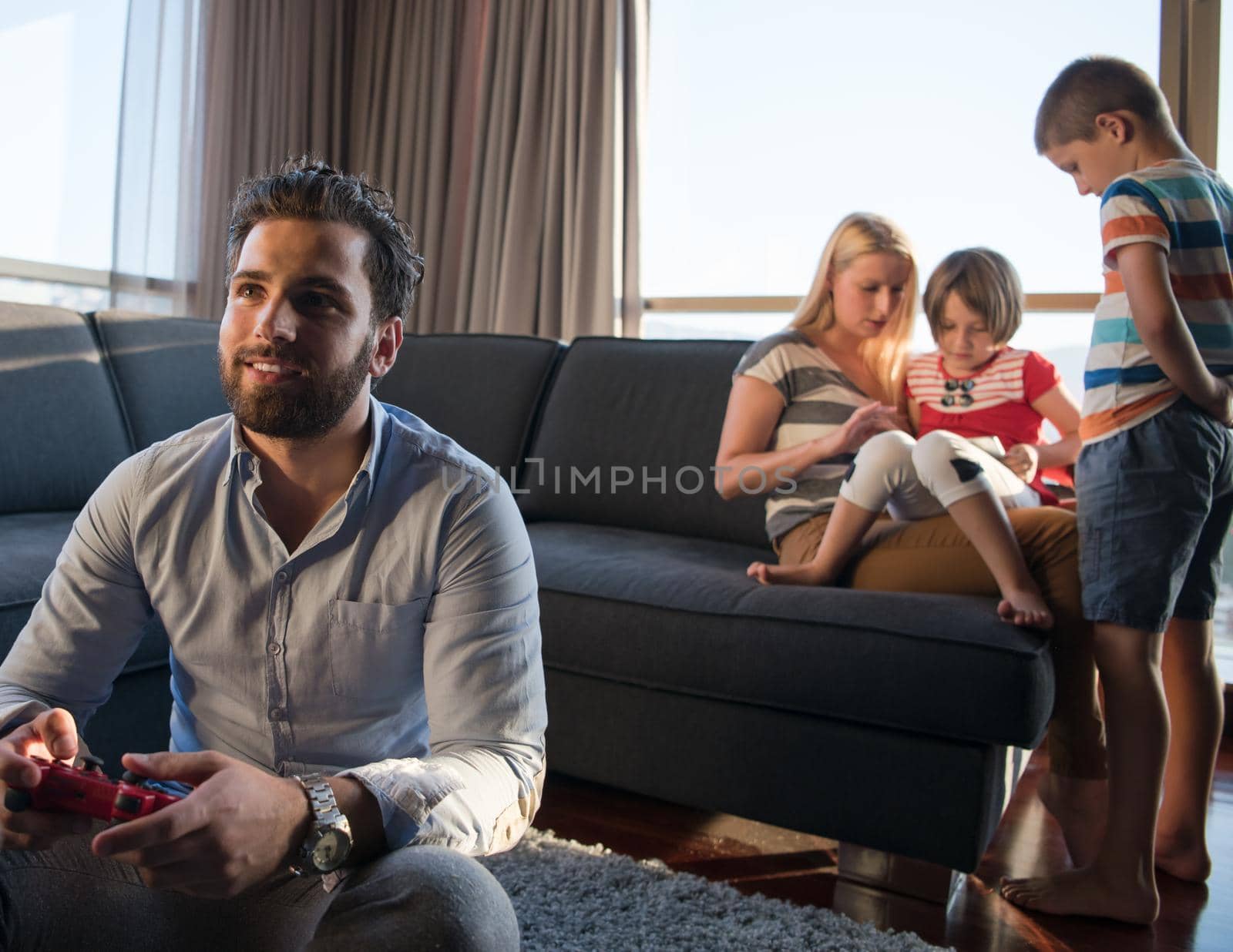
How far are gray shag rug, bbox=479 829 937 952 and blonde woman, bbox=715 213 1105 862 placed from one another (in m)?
0.48

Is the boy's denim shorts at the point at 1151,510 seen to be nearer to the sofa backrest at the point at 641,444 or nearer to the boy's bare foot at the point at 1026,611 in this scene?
the boy's bare foot at the point at 1026,611

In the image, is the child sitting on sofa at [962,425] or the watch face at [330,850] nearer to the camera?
the watch face at [330,850]

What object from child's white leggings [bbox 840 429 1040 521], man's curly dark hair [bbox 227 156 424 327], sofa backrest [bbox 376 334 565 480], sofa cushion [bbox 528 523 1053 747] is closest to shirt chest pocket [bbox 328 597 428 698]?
man's curly dark hair [bbox 227 156 424 327]

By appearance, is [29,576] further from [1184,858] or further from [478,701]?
[1184,858]

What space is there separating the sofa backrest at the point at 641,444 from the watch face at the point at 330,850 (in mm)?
1572

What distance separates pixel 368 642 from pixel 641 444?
1.47m

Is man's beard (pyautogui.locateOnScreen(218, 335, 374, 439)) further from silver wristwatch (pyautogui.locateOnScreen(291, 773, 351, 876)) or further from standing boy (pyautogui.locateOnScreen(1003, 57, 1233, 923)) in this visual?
standing boy (pyautogui.locateOnScreen(1003, 57, 1233, 923))

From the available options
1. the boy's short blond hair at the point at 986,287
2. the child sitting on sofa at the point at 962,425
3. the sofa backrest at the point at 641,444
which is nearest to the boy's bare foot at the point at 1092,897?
the child sitting on sofa at the point at 962,425

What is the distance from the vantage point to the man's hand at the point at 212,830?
67cm

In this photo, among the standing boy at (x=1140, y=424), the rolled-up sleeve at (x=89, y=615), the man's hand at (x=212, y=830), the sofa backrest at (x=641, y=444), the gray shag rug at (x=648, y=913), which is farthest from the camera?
the sofa backrest at (x=641, y=444)

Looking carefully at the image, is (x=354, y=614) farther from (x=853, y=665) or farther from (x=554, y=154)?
(x=554, y=154)

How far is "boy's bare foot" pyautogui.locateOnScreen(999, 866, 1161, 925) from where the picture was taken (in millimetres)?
1524

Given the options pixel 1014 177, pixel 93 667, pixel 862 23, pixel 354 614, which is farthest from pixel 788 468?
pixel 862 23

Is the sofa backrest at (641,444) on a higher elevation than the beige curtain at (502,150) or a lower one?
lower
